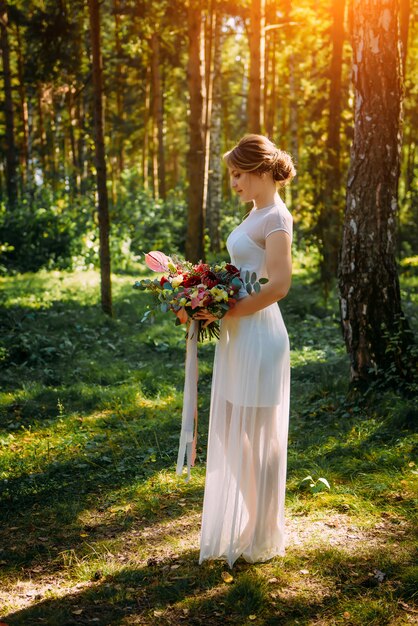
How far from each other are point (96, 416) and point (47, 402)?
741 mm

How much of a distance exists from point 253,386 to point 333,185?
11272 mm

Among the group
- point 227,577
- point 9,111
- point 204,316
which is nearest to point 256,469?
point 227,577

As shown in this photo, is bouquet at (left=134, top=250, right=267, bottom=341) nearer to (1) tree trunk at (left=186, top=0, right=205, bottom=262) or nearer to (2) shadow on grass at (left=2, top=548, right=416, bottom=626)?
(2) shadow on grass at (left=2, top=548, right=416, bottom=626)

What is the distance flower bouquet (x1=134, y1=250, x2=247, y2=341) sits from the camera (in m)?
3.92

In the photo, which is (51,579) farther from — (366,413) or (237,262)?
(366,413)

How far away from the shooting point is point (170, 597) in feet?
13.1

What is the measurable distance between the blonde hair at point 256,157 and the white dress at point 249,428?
0.23 m

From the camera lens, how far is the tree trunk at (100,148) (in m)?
11.4

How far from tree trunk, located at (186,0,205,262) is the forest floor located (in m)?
5.17

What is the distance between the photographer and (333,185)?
577 inches

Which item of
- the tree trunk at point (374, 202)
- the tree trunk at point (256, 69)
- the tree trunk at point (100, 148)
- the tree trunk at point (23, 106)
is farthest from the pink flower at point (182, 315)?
the tree trunk at point (23, 106)

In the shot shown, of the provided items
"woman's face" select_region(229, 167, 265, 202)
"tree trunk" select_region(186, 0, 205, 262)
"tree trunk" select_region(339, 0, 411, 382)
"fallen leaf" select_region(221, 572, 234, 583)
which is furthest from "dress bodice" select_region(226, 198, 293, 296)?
"tree trunk" select_region(186, 0, 205, 262)

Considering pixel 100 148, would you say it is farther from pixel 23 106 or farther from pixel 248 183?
pixel 23 106

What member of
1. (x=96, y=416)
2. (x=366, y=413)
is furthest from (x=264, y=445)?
(x=96, y=416)
